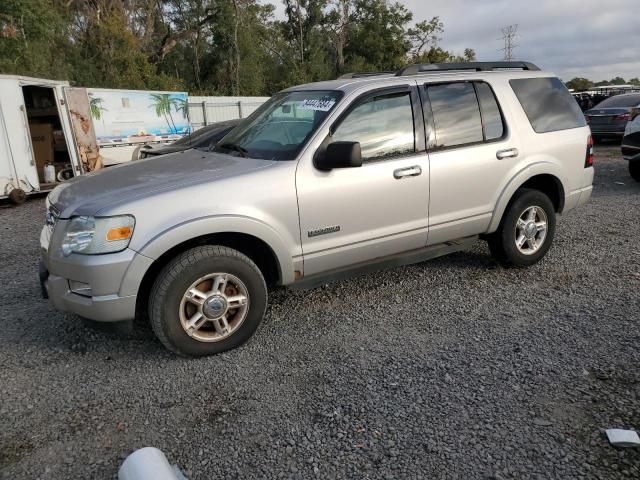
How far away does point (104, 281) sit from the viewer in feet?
10.0

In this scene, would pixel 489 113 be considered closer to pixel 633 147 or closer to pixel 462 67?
pixel 462 67

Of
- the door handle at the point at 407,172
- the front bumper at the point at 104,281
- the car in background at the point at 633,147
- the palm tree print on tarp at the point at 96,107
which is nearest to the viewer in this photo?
the front bumper at the point at 104,281

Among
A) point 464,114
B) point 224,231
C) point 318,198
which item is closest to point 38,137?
point 224,231

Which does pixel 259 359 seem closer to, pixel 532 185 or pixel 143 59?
pixel 532 185

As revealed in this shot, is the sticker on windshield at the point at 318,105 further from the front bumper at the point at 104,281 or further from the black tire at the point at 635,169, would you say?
the black tire at the point at 635,169

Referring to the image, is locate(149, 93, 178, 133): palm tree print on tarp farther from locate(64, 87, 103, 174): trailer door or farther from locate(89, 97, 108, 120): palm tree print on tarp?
locate(64, 87, 103, 174): trailer door

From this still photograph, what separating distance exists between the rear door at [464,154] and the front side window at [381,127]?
8.4 inches

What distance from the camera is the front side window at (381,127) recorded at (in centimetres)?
382

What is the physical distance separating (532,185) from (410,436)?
10.7 feet

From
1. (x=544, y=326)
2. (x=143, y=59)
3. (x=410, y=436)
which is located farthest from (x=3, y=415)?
(x=143, y=59)

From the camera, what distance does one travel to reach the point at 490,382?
3.06 m

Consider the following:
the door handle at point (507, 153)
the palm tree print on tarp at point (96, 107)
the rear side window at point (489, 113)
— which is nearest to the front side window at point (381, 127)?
the rear side window at point (489, 113)

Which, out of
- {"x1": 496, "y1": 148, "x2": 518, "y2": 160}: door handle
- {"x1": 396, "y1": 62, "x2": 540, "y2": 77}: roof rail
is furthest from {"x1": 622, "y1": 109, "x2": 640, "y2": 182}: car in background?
{"x1": 496, "y1": 148, "x2": 518, "y2": 160}: door handle

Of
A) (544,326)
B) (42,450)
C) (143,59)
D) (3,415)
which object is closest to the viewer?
(42,450)
